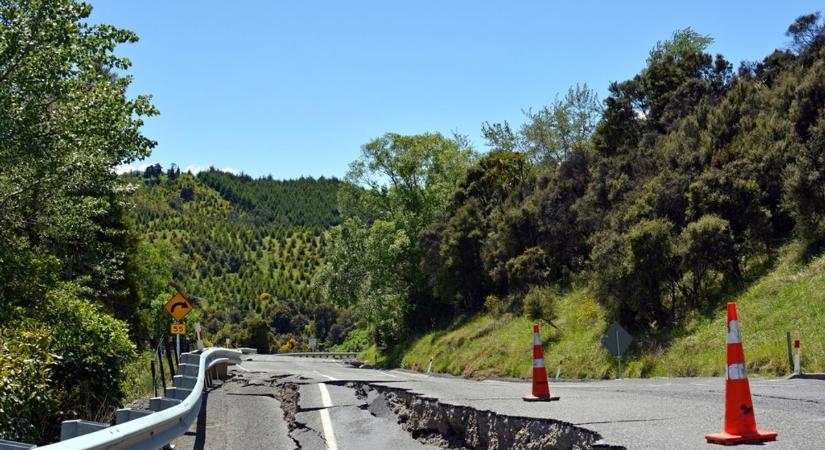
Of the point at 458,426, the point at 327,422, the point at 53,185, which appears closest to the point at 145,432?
the point at 458,426

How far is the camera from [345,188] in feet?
212

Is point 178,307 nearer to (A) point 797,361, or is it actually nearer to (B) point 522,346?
(A) point 797,361

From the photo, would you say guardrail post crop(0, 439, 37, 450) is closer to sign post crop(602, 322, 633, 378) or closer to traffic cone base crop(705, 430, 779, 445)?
traffic cone base crop(705, 430, 779, 445)

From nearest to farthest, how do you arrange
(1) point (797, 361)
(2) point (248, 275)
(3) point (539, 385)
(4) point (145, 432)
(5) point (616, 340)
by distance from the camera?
1. (4) point (145, 432)
2. (3) point (539, 385)
3. (1) point (797, 361)
4. (5) point (616, 340)
5. (2) point (248, 275)

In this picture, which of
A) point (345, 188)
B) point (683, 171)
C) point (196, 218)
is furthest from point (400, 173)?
point (196, 218)

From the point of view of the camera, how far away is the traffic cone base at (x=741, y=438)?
647cm

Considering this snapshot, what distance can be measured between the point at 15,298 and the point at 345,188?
50259 millimetres

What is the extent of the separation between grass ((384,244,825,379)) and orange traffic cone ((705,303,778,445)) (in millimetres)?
13080

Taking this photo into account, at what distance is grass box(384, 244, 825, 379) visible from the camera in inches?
829

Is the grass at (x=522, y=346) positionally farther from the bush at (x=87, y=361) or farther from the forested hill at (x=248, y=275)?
the forested hill at (x=248, y=275)

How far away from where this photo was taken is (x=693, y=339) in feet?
81.9

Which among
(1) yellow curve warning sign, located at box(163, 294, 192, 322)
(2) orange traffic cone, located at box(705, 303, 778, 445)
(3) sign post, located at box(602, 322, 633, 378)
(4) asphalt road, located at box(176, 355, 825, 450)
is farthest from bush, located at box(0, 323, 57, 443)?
(3) sign post, located at box(602, 322, 633, 378)

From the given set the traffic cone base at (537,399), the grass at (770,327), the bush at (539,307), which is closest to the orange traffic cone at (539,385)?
the traffic cone base at (537,399)

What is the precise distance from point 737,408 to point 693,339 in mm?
19227
